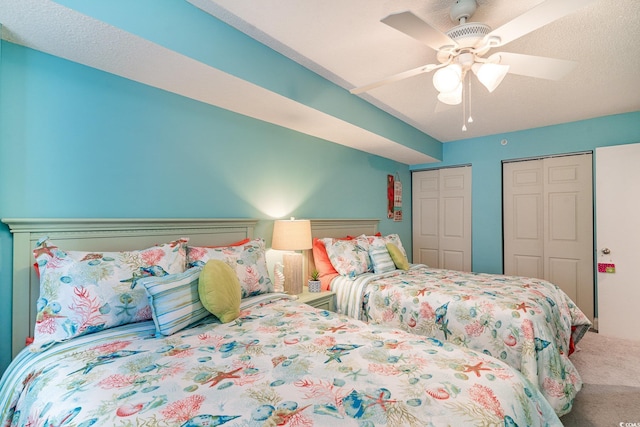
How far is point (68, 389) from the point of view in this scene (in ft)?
3.29

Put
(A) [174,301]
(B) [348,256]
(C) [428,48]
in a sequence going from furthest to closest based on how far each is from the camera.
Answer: (B) [348,256]
(C) [428,48]
(A) [174,301]

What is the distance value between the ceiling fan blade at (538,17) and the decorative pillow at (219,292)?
6.08ft

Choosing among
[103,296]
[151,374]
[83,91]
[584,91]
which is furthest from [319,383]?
[584,91]

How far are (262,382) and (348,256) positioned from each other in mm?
1983

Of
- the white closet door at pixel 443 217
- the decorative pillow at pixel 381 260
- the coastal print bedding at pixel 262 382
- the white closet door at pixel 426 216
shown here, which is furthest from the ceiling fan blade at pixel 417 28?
the white closet door at pixel 426 216

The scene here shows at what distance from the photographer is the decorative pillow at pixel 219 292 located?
162cm

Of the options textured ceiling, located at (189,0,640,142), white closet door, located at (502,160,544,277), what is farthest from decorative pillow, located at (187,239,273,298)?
white closet door, located at (502,160,544,277)

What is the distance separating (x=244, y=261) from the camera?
2070 millimetres

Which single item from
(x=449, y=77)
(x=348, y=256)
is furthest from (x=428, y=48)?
(x=348, y=256)

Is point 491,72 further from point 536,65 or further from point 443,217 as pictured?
point 443,217

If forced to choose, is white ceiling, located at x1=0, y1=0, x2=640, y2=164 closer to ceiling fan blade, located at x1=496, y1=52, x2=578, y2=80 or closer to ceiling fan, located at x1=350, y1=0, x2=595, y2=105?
ceiling fan, located at x1=350, y1=0, x2=595, y2=105

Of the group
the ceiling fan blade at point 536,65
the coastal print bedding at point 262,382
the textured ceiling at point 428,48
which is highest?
the textured ceiling at point 428,48

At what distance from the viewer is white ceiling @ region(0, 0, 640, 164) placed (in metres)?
1.53

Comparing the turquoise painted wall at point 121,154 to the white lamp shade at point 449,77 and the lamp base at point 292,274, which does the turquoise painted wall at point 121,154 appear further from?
the white lamp shade at point 449,77
